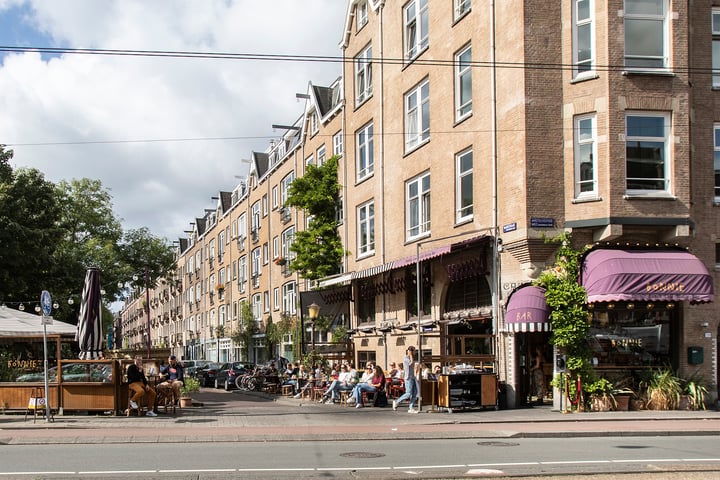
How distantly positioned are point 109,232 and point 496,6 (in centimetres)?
4615

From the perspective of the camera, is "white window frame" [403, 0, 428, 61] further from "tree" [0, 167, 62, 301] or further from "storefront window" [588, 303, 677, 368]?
"tree" [0, 167, 62, 301]

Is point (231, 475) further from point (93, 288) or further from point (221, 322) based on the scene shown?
point (221, 322)

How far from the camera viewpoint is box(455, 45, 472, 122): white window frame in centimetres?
2536

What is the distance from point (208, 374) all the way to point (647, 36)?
27.6 metres

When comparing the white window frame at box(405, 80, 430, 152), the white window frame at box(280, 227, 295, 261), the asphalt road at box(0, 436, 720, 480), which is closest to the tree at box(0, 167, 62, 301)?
the white window frame at box(280, 227, 295, 261)

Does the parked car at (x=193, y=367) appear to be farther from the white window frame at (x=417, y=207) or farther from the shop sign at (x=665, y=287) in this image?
the shop sign at (x=665, y=287)

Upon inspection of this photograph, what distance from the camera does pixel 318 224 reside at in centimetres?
3759

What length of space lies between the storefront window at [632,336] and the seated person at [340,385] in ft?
25.2

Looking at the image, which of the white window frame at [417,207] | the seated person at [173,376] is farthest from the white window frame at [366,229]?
the seated person at [173,376]

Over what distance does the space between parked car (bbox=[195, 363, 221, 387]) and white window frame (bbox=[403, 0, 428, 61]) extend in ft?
64.5

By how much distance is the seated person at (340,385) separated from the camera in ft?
82.2

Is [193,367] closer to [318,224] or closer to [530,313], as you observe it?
[318,224]

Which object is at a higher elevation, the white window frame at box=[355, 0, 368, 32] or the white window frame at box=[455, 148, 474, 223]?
the white window frame at box=[355, 0, 368, 32]

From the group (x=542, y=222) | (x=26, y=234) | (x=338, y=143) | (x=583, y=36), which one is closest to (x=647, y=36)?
(x=583, y=36)
